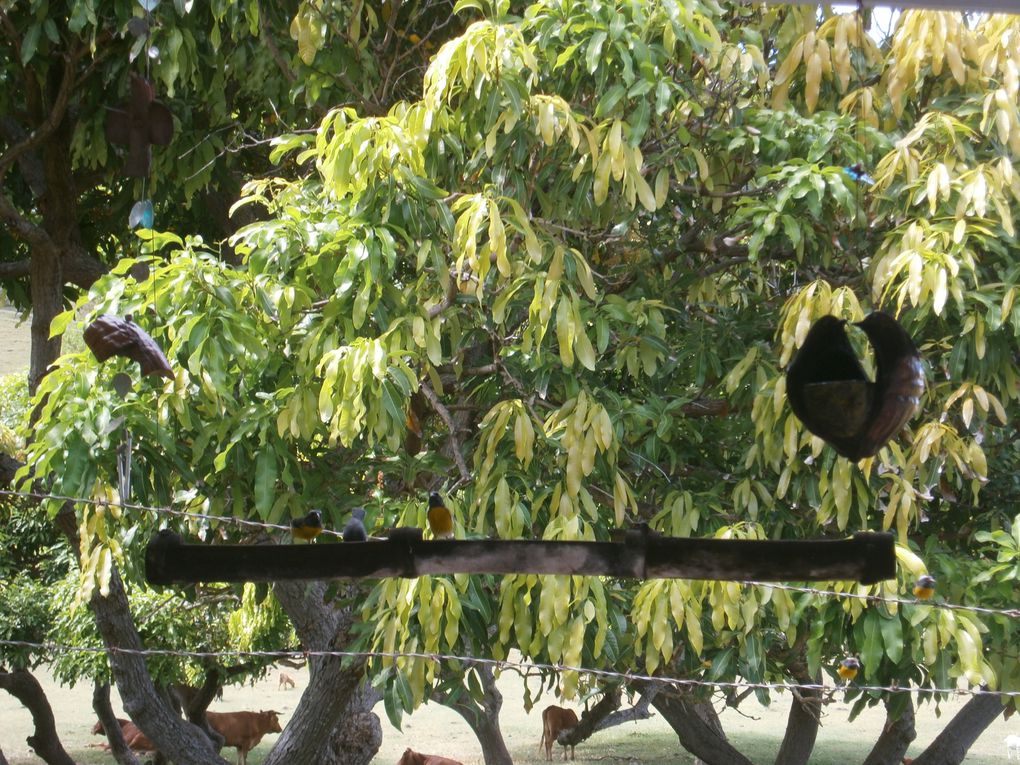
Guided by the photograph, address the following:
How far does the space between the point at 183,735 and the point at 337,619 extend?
654mm

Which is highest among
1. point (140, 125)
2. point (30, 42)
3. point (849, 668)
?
point (30, 42)

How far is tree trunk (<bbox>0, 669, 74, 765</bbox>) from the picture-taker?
5.59 m

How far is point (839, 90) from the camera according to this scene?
9.52 feet

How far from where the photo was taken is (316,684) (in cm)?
398

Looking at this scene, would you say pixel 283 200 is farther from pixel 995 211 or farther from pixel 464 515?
pixel 995 211

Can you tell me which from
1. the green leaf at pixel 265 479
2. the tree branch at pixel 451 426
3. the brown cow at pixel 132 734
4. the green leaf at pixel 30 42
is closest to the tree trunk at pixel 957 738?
the tree branch at pixel 451 426

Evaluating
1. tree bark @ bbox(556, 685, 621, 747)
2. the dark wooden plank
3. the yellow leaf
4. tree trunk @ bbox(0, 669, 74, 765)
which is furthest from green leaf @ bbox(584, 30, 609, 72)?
tree trunk @ bbox(0, 669, 74, 765)

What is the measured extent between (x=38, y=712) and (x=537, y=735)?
3.98 meters

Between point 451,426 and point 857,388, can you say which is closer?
point 857,388

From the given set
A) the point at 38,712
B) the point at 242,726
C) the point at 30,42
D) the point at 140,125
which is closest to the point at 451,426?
the point at 140,125

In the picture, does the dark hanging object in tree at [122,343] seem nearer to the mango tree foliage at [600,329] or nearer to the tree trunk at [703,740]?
the mango tree foliage at [600,329]

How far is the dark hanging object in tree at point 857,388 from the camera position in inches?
56.3

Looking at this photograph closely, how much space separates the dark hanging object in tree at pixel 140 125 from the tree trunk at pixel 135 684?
2116 millimetres

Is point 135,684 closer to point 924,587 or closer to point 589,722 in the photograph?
point 589,722
